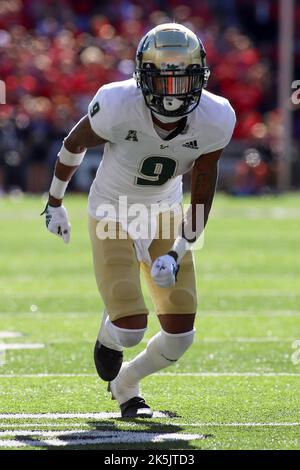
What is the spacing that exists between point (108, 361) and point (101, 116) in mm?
951

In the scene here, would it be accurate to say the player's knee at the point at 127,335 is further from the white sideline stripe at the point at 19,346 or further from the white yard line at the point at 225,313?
the white yard line at the point at 225,313

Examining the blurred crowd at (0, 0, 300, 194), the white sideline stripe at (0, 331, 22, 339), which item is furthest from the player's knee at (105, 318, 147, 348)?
the blurred crowd at (0, 0, 300, 194)

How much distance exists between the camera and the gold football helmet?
428cm

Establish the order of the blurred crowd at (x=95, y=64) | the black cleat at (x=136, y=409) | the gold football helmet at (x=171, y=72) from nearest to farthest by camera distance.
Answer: the gold football helmet at (x=171, y=72), the black cleat at (x=136, y=409), the blurred crowd at (x=95, y=64)

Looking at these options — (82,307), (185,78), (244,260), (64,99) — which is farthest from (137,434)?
(64,99)

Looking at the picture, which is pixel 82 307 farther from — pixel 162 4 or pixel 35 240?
pixel 162 4

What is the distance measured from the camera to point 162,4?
75.5 feet

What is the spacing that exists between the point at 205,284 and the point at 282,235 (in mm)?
4058

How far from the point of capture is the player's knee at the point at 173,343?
448 cm

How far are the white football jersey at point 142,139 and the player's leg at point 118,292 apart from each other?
0.18 meters

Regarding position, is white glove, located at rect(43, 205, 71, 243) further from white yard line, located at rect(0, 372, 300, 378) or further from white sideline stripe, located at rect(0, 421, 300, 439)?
white yard line, located at rect(0, 372, 300, 378)

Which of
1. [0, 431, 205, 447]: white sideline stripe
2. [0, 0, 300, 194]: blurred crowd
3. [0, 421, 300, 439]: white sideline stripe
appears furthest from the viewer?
[0, 0, 300, 194]: blurred crowd

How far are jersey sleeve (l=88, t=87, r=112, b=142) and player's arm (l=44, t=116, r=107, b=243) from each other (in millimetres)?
71

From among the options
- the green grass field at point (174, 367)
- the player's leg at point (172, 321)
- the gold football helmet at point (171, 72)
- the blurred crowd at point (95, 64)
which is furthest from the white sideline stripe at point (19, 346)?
the blurred crowd at point (95, 64)
